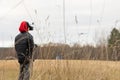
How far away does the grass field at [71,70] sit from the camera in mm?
5203

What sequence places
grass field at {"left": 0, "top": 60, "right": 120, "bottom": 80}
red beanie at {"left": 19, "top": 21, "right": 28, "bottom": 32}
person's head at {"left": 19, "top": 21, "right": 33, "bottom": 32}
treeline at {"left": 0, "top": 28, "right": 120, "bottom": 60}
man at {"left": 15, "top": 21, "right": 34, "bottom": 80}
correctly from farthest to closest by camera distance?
red beanie at {"left": 19, "top": 21, "right": 28, "bottom": 32} < man at {"left": 15, "top": 21, "right": 34, "bottom": 80} < person's head at {"left": 19, "top": 21, "right": 33, "bottom": 32} < treeline at {"left": 0, "top": 28, "right": 120, "bottom": 60} < grass field at {"left": 0, "top": 60, "right": 120, "bottom": 80}

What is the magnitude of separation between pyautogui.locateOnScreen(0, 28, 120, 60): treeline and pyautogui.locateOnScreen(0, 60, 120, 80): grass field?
93 millimetres

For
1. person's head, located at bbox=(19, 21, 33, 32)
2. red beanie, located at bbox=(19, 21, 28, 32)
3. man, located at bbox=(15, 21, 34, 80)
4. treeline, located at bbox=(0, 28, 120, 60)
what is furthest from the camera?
red beanie, located at bbox=(19, 21, 28, 32)

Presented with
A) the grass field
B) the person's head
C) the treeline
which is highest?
the person's head

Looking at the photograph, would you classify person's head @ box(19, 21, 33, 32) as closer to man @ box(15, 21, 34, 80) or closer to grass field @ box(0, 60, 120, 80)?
man @ box(15, 21, 34, 80)

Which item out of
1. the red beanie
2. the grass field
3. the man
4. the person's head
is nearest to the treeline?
the grass field

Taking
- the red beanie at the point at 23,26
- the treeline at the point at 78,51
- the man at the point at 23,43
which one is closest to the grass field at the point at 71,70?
the treeline at the point at 78,51

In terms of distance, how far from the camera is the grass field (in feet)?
17.1

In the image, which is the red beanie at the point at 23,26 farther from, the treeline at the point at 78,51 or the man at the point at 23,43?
the treeline at the point at 78,51

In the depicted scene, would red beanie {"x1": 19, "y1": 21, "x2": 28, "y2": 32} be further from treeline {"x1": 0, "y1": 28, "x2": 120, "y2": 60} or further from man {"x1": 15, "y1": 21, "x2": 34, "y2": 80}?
treeline {"x1": 0, "y1": 28, "x2": 120, "y2": 60}

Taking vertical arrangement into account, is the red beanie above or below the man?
above

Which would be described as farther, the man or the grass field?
the man

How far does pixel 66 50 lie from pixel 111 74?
2.13ft

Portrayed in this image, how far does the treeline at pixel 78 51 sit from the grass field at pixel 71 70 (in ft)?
0.31
